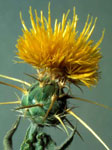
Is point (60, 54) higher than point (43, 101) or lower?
higher

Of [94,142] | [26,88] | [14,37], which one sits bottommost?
[94,142]

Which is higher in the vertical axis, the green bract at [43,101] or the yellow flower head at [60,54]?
the yellow flower head at [60,54]

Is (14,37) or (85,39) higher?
(14,37)

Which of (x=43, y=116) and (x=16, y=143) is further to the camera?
(x=16, y=143)

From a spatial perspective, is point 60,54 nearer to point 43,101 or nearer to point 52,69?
point 52,69

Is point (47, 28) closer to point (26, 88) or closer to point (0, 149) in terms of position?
point (26, 88)

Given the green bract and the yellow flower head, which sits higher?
the yellow flower head

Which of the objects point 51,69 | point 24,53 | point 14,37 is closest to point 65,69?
point 51,69

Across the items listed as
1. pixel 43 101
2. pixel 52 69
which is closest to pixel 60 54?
pixel 52 69
